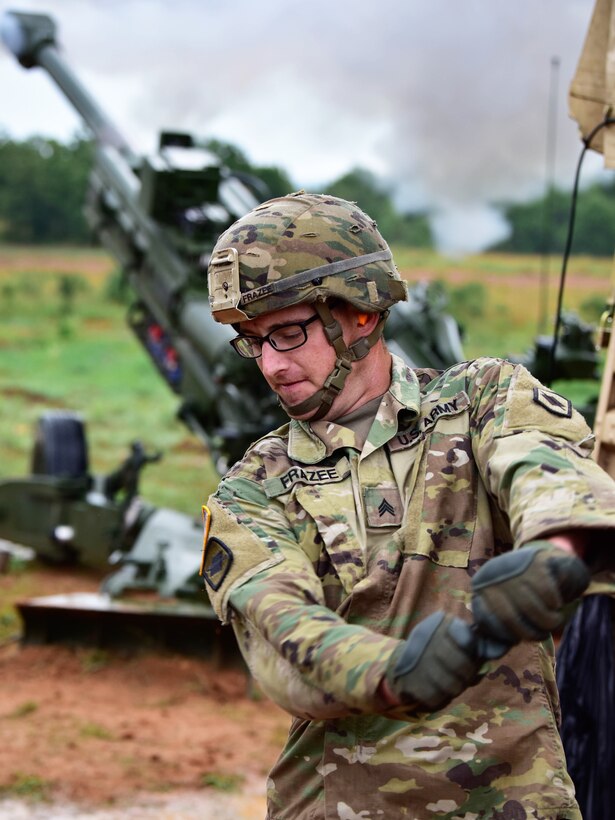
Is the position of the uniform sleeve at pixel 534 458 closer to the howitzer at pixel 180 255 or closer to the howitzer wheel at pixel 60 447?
the howitzer at pixel 180 255

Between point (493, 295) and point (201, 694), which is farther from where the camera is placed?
point (493, 295)

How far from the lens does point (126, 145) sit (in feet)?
31.7

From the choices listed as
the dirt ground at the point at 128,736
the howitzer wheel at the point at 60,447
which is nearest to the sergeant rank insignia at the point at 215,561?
the dirt ground at the point at 128,736

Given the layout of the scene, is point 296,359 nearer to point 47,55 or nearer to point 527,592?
point 527,592

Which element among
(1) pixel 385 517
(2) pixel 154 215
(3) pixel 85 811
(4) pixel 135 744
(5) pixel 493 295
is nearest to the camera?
(1) pixel 385 517

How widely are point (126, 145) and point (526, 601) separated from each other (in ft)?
27.6

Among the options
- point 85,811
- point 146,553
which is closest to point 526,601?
point 85,811

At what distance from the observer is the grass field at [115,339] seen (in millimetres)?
13125

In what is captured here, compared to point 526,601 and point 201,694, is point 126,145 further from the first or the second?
point 526,601

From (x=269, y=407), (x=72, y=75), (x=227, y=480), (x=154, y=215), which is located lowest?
(x=269, y=407)


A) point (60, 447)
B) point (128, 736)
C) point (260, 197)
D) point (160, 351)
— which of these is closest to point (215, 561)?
point (128, 736)

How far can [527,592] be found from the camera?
1723 millimetres

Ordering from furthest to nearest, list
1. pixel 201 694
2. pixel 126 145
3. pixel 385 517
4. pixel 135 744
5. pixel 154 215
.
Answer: pixel 126 145
pixel 154 215
pixel 201 694
pixel 135 744
pixel 385 517

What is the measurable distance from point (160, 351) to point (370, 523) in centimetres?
709
